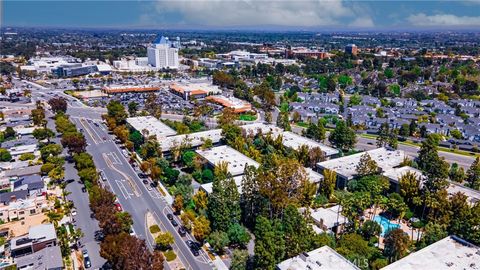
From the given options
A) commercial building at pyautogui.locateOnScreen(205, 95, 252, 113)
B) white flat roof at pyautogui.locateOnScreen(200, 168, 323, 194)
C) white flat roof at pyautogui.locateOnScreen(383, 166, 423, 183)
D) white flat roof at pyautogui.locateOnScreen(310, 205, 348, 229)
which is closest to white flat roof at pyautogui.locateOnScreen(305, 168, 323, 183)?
white flat roof at pyautogui.locateOnScreen(200, 168, 323, 194)

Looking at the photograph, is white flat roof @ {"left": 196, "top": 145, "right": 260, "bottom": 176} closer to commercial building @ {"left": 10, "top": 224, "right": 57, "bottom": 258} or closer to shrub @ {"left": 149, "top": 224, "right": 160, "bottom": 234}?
shrub @ {"left": 149, "top": 224, "right": 160, "bottom": 234}

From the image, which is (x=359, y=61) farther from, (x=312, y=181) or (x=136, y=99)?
(x=312, y=181)

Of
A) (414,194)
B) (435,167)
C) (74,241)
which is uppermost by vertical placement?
(435,167)

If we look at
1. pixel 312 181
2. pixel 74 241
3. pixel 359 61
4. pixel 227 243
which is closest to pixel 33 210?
pixel 74 241

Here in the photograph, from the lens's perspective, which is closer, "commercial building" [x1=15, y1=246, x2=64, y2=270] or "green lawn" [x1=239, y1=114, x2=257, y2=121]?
"commercial building" [x1=15, y1=246, x2=64, y2=270]

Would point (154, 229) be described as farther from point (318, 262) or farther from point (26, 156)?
point (26, 156)
